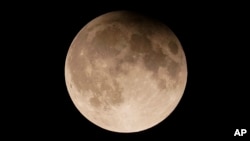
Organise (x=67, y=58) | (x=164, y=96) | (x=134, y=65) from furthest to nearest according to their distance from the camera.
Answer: (x=67, y=58)
(x=164, y=96)
(x=134, y=65)

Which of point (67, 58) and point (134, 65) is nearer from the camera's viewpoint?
point (134, 65)

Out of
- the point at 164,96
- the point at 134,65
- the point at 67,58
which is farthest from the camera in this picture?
the point at 67,58

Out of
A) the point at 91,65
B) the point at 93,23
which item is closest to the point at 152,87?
the point at 91,65

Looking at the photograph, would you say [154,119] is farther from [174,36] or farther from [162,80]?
[174,36]

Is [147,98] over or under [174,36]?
under

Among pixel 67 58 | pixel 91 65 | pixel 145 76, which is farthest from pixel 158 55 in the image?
pixel 67 58

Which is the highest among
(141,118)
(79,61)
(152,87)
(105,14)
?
(105,14)

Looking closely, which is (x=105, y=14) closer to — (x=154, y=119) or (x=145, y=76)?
(x=145, y=76)
